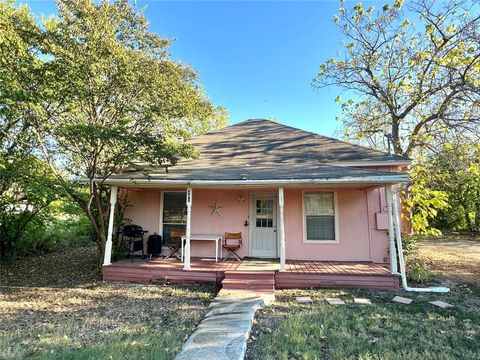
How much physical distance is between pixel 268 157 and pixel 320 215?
2507 millimetres

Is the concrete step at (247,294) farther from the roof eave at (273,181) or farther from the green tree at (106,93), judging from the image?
the green tree at (106,93)

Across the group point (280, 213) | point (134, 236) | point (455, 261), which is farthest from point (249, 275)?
point (455, 261)

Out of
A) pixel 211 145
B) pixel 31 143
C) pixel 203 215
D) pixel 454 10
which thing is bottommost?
pixel 203 215

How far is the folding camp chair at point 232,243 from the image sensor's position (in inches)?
333

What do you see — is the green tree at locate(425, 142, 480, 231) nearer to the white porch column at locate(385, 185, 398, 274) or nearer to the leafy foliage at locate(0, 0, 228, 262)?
the white porch column at locate(385, 185, 398, 274)

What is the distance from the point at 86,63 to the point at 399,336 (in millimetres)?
7532

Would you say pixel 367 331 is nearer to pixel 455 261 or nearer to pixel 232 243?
pixel 232 243

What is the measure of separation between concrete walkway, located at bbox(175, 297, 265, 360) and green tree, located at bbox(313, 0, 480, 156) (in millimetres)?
9359

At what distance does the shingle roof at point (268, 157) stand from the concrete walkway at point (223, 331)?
2901 mm

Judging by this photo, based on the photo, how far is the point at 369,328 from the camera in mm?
4473

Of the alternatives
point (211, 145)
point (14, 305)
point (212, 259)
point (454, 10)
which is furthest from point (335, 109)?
point (14, 305)

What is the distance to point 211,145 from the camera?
36.4 feet

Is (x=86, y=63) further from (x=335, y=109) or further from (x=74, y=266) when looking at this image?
(x=335, y=109)

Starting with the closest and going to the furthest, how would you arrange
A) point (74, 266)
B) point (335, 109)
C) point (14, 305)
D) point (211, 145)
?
point (14, 305) < point (74, 266) < point (211, 145) < point (335, 109)
